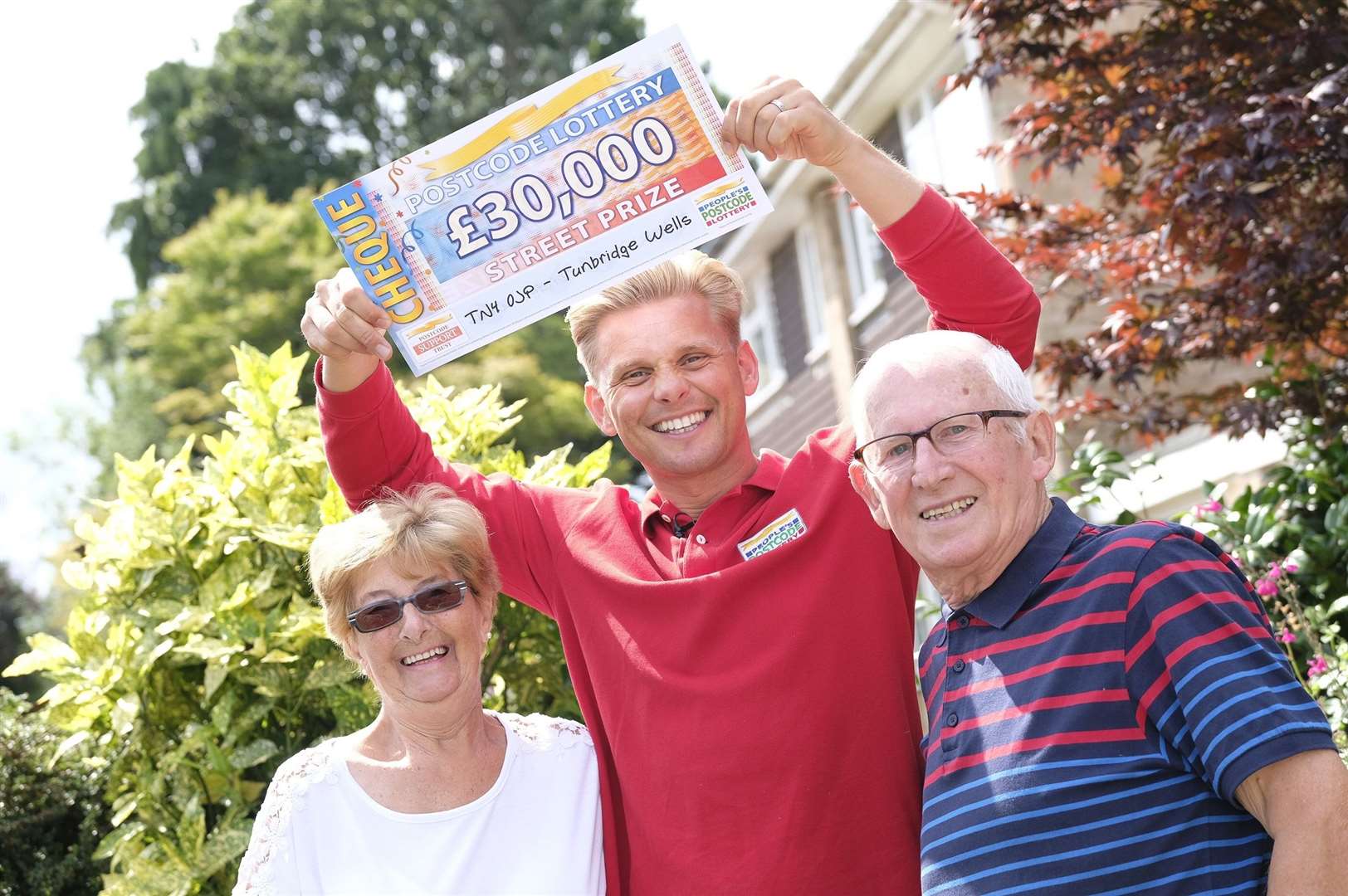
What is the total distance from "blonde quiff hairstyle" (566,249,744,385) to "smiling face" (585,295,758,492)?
0.02 metres

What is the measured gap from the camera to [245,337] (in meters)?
26.1

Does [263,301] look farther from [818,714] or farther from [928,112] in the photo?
[818,714]

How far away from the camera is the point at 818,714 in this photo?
8.84 feet

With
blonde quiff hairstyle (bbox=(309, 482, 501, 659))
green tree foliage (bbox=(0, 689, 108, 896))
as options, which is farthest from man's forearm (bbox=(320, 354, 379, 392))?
green tree foliage (bbox=(0, 689, 108, 896))

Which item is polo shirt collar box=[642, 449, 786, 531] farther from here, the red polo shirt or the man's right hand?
the man's right hand

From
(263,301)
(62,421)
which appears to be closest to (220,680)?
(263,301)

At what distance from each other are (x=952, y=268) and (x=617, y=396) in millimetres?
809

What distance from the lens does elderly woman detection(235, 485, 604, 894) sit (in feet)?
9.05

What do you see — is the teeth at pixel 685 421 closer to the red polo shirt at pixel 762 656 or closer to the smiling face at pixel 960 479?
the red polo shirt at pixel 762 656

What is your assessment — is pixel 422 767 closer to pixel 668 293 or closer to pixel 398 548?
pixel 398 548

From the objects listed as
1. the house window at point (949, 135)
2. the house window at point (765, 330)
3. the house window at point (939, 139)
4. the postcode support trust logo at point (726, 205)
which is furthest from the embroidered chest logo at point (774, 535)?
the house window at point (765, 330)

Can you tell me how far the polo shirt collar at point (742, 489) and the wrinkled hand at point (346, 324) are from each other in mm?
710

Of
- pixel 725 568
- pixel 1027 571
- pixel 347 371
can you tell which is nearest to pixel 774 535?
pixel 725 568

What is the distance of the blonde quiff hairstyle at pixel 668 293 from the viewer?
10.2ft
